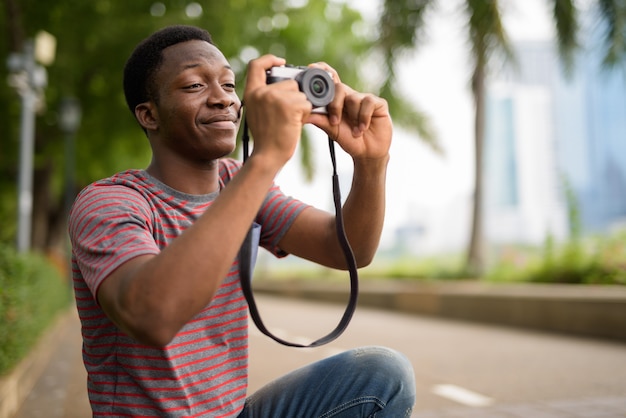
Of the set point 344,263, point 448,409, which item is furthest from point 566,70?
point 344,263

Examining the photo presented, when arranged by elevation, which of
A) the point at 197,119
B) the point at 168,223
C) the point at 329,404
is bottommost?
the point at 329,404

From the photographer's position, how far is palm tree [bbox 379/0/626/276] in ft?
37.4

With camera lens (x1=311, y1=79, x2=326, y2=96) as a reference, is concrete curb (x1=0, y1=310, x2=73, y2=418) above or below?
below

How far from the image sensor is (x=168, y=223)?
178 centimetres

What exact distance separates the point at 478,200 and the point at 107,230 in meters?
11.8

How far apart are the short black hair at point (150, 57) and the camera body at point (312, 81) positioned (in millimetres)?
461

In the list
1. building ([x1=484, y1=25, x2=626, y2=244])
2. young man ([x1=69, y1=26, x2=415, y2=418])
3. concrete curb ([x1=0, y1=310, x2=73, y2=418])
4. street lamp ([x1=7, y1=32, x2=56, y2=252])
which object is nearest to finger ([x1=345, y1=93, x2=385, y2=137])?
young man ([x1=69, y1=26, x2=415, y2=418])

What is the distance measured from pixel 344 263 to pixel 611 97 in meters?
81.0

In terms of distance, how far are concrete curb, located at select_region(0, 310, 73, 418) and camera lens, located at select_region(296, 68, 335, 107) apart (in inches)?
119

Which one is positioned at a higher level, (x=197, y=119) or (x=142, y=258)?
(x=197, y=119)

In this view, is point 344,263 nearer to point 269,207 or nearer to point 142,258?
point 269,207

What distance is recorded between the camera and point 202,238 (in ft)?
4.66

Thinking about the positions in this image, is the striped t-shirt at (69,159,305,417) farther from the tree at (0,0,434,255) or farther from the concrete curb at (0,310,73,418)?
the tree at (0,0,434,255)

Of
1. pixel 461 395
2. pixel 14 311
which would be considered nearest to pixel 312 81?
pixel 461 395
